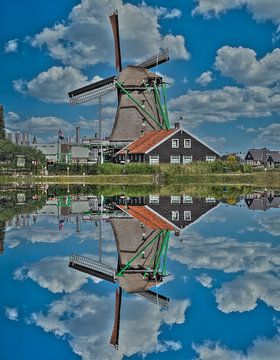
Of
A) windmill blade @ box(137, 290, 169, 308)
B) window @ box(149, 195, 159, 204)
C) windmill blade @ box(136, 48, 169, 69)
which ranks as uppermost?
windmill blade @ box(136, 48, 169, 69)

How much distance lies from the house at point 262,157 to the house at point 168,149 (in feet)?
152

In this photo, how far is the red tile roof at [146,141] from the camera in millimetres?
38156

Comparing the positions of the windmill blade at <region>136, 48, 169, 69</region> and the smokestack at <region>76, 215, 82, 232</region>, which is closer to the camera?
the smokestack at <region>76, 215, 82, 232</region>

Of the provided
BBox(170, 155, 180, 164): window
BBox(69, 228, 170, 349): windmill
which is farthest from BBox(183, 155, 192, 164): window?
BBox(69, 228, 170, 349): windmill

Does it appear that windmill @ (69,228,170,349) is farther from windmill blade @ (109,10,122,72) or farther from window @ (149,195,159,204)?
windmill blade @ (109,10,122,72)

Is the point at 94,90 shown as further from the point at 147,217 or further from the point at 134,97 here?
the point at 147,217

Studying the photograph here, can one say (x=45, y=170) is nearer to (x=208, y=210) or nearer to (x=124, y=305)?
(x=208, y=210)

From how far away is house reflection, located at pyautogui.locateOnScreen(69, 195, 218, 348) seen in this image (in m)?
6.62

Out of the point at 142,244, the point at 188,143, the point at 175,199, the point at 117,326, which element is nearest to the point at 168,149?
the point at 188,143

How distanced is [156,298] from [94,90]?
35849 mm

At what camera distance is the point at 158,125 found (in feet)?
136

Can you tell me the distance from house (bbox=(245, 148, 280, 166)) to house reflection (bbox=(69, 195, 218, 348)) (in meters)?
67.8

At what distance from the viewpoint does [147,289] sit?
602cm

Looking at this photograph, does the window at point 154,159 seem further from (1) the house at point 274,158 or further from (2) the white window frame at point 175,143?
(1) the house at point 274,158
